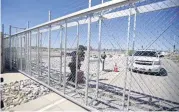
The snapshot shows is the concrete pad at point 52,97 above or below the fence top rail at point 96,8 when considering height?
below

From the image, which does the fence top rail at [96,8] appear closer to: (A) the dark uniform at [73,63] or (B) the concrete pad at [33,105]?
(A) the dark uniform at [73,63]

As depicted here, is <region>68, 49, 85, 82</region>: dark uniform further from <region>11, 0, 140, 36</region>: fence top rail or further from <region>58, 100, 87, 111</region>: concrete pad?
<region>58, 100, 87, 111</region>: concrete pad

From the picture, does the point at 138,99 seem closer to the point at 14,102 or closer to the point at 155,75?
the point at 14,102

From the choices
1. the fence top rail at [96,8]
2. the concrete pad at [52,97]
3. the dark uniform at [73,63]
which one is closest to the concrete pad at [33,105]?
the concrete pad at [52,97]

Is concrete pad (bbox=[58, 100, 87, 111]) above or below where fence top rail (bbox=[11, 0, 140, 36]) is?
below

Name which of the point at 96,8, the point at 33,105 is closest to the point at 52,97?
the point at 33,105

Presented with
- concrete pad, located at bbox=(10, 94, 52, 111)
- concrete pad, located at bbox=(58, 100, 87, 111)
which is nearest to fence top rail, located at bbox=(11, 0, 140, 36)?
concrete pad, located at bbox=(58, 100, 87, 111)

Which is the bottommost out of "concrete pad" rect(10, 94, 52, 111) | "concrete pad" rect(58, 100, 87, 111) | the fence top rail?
"concrete pad" rect(10, 94, 52, 111)

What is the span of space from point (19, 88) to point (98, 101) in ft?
13.5

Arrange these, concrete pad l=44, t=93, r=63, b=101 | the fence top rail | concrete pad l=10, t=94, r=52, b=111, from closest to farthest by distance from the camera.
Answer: the fence top rail
concrete pad l=10, t=94, r=52, b=111
concrete pad l=44, t=93, r=63, b=101

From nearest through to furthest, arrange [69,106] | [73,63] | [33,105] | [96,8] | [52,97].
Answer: [96,8], [69,106], [33,105], [52,97], [73,63]

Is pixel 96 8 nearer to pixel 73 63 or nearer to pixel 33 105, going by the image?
pixel 33 105

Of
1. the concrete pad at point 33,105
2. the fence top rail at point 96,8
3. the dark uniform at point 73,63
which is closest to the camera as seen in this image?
the fence top rail at point 96,8

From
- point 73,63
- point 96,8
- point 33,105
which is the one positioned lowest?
point 33,105
